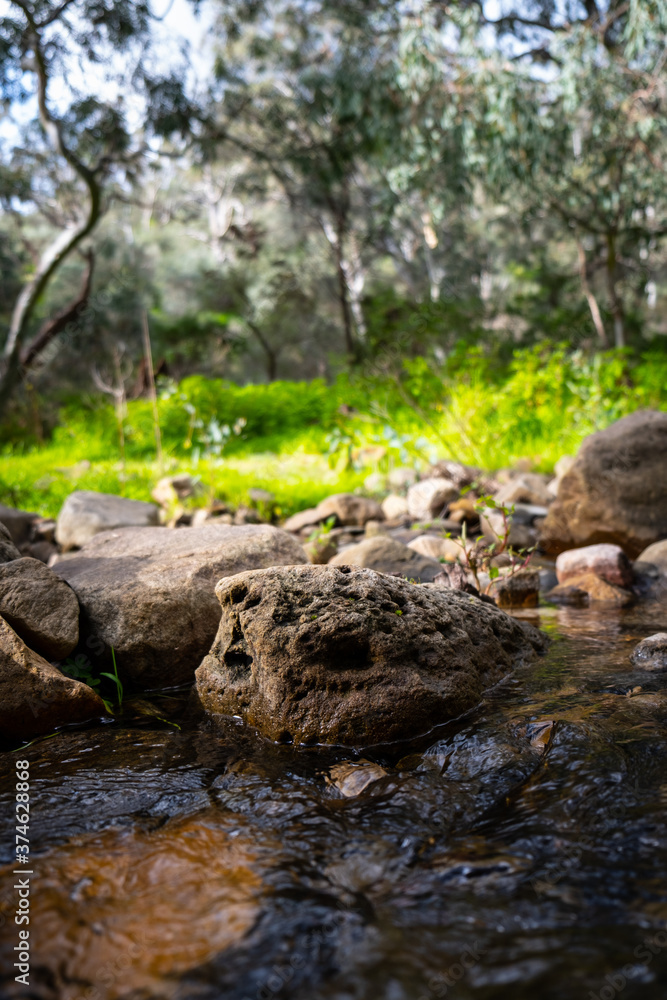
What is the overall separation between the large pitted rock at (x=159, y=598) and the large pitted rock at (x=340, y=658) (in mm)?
393

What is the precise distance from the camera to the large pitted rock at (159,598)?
3219 millimetres

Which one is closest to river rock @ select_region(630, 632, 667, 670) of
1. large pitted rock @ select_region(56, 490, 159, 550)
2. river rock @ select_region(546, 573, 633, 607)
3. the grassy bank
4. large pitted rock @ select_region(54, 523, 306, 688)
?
river rock @ select_region(546, 573, 633, 607)

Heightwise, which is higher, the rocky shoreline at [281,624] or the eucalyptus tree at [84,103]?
the eucalyptus tree at [84,103]

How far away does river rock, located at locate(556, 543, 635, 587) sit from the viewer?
4555mm

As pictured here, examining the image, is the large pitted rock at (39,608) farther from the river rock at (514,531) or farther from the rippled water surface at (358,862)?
the river rock at (514,531)

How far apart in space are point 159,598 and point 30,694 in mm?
811

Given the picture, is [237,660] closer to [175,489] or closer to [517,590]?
[517,590]

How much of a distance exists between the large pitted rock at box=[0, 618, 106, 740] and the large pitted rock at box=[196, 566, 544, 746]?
546 mm

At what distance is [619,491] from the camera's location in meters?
5.45

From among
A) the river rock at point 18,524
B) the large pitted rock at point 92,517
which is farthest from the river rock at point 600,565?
the river rock at point 18,524

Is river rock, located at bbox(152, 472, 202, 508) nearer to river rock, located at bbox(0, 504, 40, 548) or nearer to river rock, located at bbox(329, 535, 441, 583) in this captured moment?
river rock, located at bbox(0, 504, 40, 548)

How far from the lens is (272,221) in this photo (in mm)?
26484

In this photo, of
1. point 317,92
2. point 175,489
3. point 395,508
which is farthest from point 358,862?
point 317,92

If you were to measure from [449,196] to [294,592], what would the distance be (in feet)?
38.9
